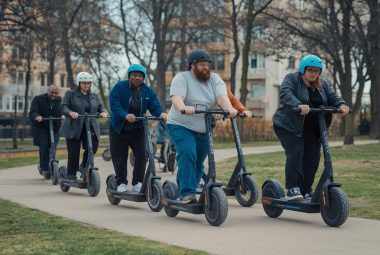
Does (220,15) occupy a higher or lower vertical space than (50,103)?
higher

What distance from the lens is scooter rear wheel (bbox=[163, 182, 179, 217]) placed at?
935 cm

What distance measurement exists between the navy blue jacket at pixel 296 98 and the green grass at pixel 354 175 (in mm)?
1323

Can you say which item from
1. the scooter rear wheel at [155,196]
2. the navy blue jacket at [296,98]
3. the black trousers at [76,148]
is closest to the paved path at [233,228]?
the scooter rear wheel at [155,196]

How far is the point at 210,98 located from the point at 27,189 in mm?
5279

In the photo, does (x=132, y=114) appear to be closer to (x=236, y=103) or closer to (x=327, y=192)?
(x=236, y=103)

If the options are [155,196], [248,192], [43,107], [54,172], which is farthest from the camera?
[43,107]

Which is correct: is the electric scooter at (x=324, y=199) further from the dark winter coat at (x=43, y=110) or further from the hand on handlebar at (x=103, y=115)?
the dark winter coat at (x=43, y=110)

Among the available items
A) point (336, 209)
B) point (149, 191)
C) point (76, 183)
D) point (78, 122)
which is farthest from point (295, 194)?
point (78, 122)

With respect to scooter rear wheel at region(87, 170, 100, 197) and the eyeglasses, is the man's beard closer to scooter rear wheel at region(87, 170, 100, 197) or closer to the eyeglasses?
the eyeglasses

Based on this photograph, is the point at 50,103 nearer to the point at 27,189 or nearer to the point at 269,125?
the point at 27,189

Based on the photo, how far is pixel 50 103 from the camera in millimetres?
15398

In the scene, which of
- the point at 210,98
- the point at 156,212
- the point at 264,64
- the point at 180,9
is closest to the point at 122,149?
the point at 156,212

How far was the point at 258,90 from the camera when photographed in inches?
3514

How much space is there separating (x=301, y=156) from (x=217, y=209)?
1205 millimetres
